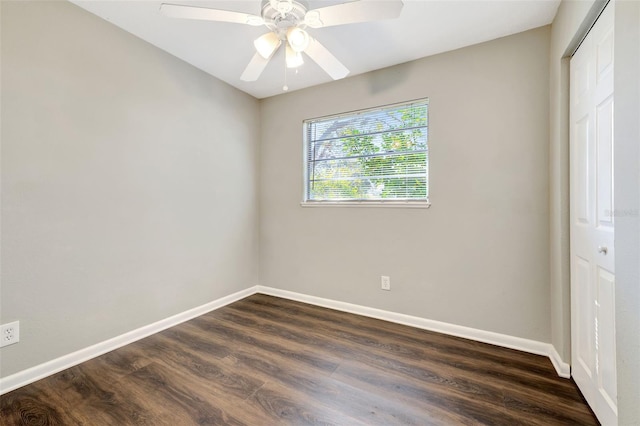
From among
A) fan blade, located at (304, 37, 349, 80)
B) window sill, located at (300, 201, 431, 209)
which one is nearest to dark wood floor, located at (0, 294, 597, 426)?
window sill, located at (300, 201, 431, 209)

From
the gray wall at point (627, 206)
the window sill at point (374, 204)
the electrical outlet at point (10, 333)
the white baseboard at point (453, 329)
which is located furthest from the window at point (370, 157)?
the electrical outlet at point (10, 333)

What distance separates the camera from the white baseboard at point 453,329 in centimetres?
190

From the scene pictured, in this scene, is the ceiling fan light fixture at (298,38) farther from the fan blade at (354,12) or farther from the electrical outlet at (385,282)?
the electrical outlet at (385,282)

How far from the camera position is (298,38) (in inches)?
59.7

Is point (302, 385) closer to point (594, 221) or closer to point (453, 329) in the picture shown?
point (453, 329)

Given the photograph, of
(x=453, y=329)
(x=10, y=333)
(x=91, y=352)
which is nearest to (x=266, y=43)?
(x=10, y=333)

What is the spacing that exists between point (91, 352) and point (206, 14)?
238cm

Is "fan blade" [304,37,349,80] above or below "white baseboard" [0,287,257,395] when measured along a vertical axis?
above

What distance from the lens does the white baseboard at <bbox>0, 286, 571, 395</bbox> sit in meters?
1.67

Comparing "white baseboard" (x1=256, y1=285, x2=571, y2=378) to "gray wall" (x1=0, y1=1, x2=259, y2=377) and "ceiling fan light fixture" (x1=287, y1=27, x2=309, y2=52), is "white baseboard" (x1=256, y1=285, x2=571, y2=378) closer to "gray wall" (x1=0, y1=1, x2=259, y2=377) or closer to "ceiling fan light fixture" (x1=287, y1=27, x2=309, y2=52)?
"gray wall" (x1=0, y1=1, x2=259, y2=377)

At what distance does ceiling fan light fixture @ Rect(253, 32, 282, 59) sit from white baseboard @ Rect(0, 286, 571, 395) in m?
2.36

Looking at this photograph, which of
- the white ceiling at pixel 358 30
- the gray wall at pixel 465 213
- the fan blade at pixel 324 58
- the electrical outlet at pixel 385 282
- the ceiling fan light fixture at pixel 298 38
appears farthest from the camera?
the electrical outlet at pixel 385 282

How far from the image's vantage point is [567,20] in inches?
63.6

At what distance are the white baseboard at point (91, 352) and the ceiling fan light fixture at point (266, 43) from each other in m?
2.36
